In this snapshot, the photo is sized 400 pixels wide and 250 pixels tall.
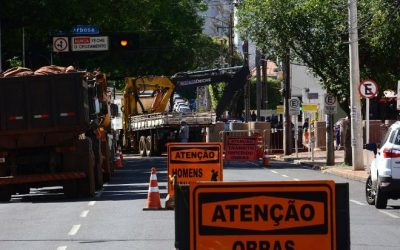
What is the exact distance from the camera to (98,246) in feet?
47.8

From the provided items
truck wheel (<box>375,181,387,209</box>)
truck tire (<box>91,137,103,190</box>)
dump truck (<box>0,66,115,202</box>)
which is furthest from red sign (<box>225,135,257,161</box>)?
truck wheel (<box>375,181,387,209</box>)

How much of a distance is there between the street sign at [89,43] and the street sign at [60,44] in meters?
0.39

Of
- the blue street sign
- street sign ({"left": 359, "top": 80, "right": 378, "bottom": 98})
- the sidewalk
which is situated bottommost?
the sidewalk

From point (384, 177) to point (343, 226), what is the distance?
1140 centimetres

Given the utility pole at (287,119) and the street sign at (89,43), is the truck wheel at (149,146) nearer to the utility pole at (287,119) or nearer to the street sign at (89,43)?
the utility pole at (287,119)

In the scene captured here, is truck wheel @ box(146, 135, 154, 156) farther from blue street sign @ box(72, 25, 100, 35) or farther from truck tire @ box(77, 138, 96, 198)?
truck tire @ box(77, 138, 96, 198)

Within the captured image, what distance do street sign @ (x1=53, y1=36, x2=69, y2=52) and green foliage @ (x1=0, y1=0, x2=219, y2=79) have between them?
1.09 metres

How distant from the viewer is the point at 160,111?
171 feet

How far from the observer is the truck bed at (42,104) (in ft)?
75.0

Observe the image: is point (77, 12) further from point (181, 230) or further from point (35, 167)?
point (181, 230)

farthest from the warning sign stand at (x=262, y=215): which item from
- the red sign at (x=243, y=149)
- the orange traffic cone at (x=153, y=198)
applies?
the red sign at (x=243, y=149)

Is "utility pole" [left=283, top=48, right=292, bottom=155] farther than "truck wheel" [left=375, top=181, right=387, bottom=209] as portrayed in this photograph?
Yes

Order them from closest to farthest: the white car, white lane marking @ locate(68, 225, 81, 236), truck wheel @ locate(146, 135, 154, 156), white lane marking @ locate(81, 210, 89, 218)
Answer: white lane marking @ locate(68, 225, 81, 236) < the white car < white lane marking @ locate(81, 210, 89, 218) < truck wheel @ locate(146, 135, 154, 156)

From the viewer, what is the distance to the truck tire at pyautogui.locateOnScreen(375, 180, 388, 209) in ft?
63.8
